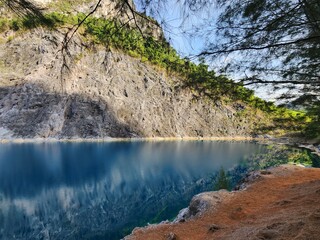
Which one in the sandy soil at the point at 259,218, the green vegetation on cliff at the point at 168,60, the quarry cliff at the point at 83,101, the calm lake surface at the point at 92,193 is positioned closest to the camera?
the green vegetation on cliff at the point at 168,60

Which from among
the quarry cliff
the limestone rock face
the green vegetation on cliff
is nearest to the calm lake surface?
the green vegetation on cliff

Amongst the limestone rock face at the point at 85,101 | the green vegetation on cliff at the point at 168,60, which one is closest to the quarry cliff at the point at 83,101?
the limestone rock face at the point at 85,101

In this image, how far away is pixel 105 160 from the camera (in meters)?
37.3

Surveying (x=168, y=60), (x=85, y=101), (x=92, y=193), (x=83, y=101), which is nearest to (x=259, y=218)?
(x=168, y=60)

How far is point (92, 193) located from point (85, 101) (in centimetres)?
5101

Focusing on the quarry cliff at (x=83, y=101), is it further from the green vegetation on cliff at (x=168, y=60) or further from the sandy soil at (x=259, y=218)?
the green vegetation on cliff at (x=168, y=60)

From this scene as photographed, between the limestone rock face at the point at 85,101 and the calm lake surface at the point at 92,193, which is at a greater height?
the limestone rock face at the point at 85,101

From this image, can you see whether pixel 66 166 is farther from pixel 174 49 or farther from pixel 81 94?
pixel 81 94

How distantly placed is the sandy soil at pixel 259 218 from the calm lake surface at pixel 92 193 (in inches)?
215

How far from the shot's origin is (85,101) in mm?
70125

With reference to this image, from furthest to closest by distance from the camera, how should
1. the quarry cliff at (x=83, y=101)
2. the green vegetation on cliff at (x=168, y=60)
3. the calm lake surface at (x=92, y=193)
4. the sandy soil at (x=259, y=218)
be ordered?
1. the quarry cliff at (x=83, y=101)
2. the calm lake surface at (x=92, y=193)
3. the sandy soil at (x=259, y=218)
4. the green vegetation on cliff at (x=168, y=60)

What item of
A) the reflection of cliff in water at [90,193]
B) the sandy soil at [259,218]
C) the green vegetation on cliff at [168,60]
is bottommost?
the reflection of cliff in water at [90,193]

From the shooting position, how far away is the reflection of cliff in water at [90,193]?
14856mm

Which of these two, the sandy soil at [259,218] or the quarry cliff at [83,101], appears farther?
the quarry cliff at [83,101]
